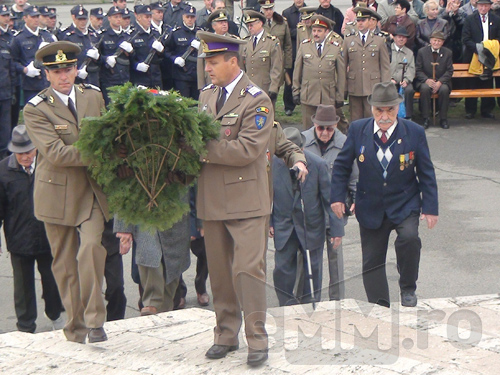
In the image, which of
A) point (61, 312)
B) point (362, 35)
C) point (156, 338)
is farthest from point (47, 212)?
point (362, 35)

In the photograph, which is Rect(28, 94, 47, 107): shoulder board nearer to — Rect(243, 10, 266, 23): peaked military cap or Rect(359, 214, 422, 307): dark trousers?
Rect(359, 214, 422, 307): dark trousers

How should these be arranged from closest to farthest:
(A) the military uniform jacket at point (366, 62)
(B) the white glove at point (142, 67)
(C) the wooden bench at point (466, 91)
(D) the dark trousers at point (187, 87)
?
(A) the military uniform jacket at point (366, 62) → (B) the white glove at point (142, 67) → (D) the dark trousers at point (187, 87) → (C) the wooden bench at point (466, 91)

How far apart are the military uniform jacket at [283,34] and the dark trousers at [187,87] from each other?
1552 millimetres

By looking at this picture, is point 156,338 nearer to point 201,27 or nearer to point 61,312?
point 61,312

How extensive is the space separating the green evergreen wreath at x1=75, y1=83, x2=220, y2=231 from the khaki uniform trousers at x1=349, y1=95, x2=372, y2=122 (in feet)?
28.0

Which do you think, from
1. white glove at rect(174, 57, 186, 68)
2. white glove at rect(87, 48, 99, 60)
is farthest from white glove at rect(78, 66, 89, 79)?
white glove at rect(174, 57, 186, 68)

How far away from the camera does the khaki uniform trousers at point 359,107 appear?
46.1ft

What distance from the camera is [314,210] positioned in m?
7.83

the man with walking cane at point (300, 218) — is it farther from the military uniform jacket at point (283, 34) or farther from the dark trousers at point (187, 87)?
the military uniform jacket at point (283, 34)

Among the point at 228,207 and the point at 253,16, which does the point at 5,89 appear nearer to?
the point at 253,16

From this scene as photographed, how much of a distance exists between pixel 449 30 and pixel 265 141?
35.9 ft

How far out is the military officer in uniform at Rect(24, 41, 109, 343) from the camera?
20.7 feet

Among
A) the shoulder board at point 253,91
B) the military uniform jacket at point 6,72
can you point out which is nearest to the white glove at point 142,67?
the military uniform jacket at point 6,72

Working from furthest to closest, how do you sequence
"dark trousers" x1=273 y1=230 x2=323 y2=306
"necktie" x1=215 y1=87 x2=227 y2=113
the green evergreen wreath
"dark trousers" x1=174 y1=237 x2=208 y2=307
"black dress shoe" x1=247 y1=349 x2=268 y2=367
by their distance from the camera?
1. "dark trousers" x1=174 y1=237 x2=208 y2=307
2. "dark trousers" x1=273 y1=230 x2=323 y2=306
3. "necktie" x1=215 y1=87 x2=227 y2=113
4. "black dress shoe" x1=247 y1=349 x2=268 y2=367
5. the green evergreen wreath
